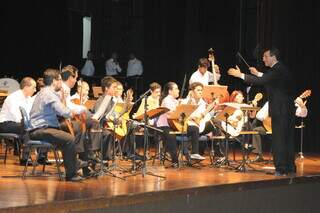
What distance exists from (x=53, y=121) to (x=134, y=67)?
31.4 ft

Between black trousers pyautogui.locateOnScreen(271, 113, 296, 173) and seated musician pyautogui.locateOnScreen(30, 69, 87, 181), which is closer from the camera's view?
seated musician pyautogui.locateOnScreen(30, 69, 87, 181)

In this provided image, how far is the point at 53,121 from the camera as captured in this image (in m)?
8.07

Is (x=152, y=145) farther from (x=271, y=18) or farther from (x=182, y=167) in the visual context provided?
(x=182, y=167)

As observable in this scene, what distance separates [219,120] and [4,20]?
23.9 ft

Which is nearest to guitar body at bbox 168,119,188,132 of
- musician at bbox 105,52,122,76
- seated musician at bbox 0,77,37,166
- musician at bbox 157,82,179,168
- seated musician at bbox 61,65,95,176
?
musician at bbox 157,82,179,168

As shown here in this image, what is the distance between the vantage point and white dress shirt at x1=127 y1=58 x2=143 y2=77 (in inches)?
690

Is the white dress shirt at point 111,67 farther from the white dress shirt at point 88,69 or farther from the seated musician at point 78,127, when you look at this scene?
the seated musician at point 78,127

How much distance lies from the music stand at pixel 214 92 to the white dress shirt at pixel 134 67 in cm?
750

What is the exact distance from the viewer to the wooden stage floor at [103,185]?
6340mm

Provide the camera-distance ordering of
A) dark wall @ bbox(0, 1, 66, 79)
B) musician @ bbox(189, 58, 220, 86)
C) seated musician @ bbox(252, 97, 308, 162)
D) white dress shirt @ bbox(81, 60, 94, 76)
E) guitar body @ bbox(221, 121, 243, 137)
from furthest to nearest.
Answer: white dress shirt @ bbox(81, 60, 94, 76) → dark wall @ bbox(0, 1, 66, 79) → musician @ bbox(189, 58, 220, 86) → seated musician @ bbox(252, 97, 308, 162) → guitar body @ bbox(221, 121, 243, 137)

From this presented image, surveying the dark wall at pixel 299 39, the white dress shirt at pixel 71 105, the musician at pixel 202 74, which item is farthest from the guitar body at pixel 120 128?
the dark wall at pixel 299 39

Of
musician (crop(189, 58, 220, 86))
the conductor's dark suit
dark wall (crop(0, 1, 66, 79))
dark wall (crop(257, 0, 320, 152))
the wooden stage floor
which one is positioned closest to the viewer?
the wooden stage floor

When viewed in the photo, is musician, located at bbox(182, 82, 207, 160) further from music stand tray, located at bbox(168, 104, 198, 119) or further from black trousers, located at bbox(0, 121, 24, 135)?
black trousers, located at bbox(0, 121, 24, 135)

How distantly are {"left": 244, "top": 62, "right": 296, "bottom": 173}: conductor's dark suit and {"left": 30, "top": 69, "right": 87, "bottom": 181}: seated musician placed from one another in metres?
2.45
